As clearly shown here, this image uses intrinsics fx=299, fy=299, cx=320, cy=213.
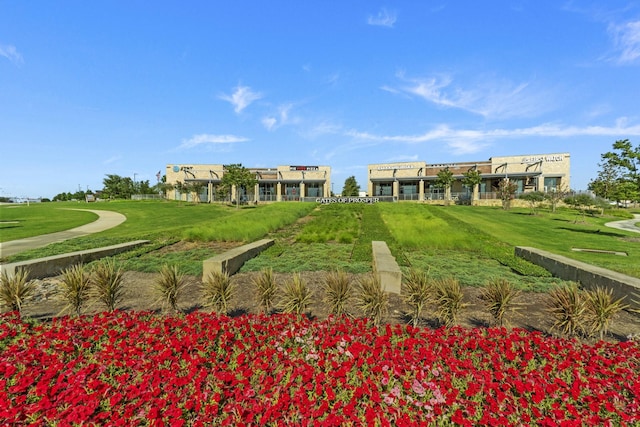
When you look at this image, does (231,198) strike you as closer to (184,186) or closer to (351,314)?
(184,186)

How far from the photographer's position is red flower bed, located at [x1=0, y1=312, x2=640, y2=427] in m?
2.95

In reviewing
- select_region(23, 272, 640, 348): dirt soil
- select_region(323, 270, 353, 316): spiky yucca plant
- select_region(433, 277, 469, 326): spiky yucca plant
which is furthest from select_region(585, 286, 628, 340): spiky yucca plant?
select_region(323, 270, 353, 316): spiky yucca plant

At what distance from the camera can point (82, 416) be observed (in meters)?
2.76

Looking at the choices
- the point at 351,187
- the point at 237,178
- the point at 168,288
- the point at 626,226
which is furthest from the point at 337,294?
the point at 351,187

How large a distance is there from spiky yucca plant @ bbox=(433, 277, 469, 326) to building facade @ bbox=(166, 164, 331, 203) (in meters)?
49.2

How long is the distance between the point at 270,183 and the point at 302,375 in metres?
55.0

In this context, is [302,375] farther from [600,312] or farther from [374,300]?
[600,312]

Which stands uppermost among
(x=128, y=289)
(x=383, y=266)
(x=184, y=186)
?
(x=184, y=186)

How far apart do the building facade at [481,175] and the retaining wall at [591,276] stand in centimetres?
4254

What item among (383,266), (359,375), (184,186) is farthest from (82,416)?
(184,186)

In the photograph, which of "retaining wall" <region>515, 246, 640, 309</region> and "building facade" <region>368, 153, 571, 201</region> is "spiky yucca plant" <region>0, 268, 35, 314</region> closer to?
"retaining wall" <region>515, 246, 640, 309</region>

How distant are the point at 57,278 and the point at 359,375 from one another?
884 centimetres

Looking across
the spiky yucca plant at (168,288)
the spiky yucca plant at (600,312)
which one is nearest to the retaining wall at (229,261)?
the spiky yucca plant at (168,288)

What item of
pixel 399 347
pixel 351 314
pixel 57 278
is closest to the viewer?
pixel 399 347
